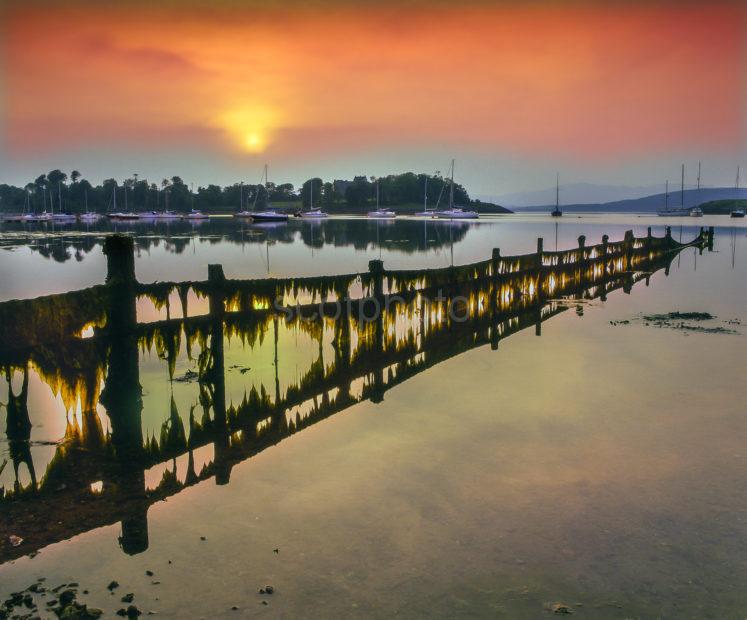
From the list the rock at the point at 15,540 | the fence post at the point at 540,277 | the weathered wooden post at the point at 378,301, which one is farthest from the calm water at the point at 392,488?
the fence post at the point at 540,277

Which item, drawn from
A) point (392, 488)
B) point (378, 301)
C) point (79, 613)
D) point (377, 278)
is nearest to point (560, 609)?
point (392, 488)

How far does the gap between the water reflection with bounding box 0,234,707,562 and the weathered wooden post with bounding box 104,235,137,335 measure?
0.02m

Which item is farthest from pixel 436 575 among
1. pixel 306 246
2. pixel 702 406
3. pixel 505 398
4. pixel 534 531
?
pixel 306 246

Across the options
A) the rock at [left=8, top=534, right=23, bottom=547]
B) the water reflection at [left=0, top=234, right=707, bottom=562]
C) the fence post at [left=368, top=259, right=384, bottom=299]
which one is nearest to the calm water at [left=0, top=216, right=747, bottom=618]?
the water reflection at [left=0, top=234, right=707, bottom=562]

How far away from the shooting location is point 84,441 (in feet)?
28.6

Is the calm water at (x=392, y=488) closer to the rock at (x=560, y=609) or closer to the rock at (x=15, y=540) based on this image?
the rock at (x=560, y=609)

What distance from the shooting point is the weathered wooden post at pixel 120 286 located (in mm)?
8281

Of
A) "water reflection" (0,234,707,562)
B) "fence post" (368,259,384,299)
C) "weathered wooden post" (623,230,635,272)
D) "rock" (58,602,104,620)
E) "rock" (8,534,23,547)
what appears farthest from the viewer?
"weathered wooden post" (623,230,635,272)

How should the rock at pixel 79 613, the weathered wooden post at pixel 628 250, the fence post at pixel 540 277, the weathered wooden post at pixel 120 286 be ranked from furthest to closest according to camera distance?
1. the weathered wooden post at pixel 628 250
2. the fence post at pixel 540 277
3. the weathered wooden post at pixel 120 286
4. the rock at pixel 79 613

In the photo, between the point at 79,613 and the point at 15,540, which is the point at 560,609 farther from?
the point at 15,540

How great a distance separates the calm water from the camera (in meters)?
5.45

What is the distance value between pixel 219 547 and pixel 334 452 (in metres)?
2.79

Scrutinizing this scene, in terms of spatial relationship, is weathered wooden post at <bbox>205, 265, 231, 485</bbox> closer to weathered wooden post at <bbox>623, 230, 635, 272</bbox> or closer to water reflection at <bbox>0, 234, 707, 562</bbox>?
water reflection at <bbox>0, 234, 707, 562</bbox>

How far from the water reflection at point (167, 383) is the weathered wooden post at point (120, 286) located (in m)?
0.02
